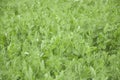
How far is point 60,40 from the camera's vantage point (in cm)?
449

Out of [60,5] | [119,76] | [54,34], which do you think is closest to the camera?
[119,76]

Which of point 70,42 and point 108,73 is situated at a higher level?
point 70,42

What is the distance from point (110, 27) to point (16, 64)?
2.05 meters

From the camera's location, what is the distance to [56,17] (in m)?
5.30

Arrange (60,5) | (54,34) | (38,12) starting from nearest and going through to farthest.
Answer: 1. (54,34)
2. (38,12)
3. (60,5)

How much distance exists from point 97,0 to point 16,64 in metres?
3.09

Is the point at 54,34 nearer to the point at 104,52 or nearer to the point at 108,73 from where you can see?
the point at 104,52

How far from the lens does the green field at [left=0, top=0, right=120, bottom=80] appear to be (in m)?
3.81

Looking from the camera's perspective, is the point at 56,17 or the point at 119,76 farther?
the point at 56,17

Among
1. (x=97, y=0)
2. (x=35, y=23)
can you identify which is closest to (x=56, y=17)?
(x=35, y=23)

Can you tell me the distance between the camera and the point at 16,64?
13.1 feet

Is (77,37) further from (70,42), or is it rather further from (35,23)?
(35,23)

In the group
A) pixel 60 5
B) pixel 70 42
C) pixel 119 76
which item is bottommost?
pixel 119 76

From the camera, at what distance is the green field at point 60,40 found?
A: 3811 millimetres
